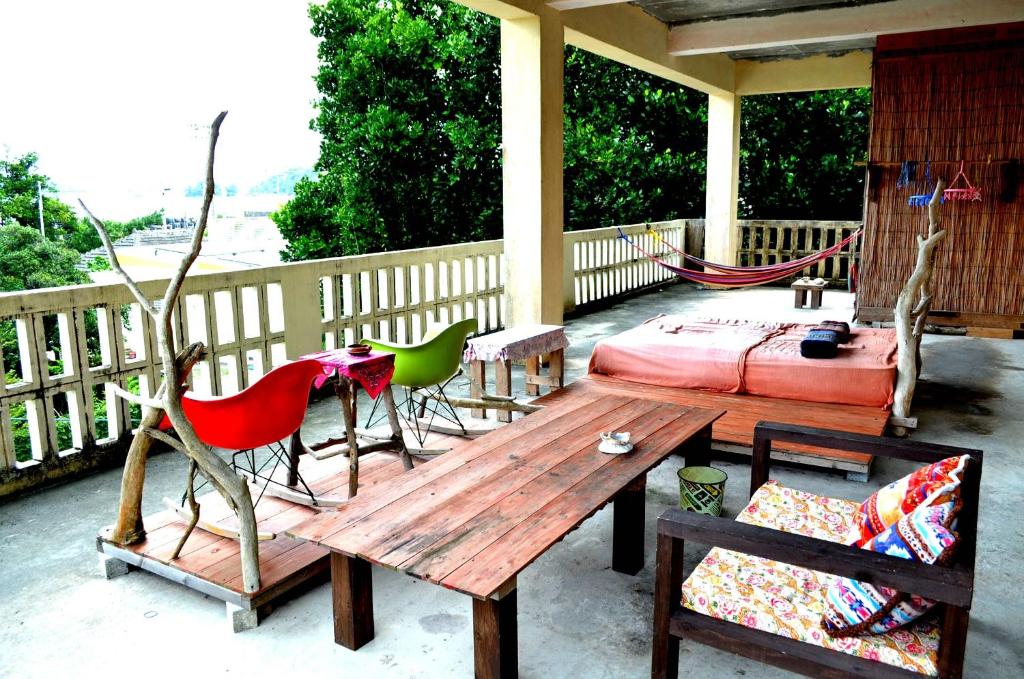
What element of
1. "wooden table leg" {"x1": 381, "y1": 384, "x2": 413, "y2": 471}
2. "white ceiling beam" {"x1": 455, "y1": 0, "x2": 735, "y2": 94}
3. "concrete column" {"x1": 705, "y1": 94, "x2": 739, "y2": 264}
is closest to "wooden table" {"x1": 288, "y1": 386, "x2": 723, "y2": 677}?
"wooden table leg" {"x1": 381, "y1": 384, "x2": 413, "y2": 471}

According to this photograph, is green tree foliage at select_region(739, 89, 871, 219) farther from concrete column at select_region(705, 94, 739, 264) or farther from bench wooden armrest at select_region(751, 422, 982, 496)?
bench wooden armrest at select_region(751, 422, 982, 496)

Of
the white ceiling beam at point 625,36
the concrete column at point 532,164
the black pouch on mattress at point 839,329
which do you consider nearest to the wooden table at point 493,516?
the black pouch on mattress at point 839,329

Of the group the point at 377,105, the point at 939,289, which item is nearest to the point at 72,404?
the point at 939,289

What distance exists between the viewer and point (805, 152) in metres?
12.8

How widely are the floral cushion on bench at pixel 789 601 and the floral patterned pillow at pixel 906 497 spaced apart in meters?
0.16

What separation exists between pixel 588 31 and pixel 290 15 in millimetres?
7674

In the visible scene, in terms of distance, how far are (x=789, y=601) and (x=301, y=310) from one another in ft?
12.5

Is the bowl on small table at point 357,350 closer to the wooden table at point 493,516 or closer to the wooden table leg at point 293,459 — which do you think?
the wooden table leg at point 293,459

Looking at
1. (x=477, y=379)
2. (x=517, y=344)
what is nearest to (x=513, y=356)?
(x=517, y=344)

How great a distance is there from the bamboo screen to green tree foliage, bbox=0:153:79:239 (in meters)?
8.36

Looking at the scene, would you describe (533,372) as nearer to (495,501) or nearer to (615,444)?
(615,444)

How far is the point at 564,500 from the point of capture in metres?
2.40

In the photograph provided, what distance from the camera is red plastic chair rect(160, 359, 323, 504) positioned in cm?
259

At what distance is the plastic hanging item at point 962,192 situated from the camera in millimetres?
6777
